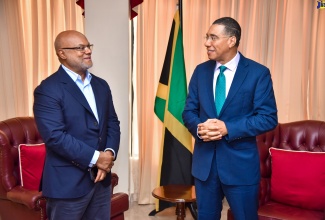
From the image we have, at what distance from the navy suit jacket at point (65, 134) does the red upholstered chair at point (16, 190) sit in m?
0.74

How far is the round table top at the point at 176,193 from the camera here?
2.92 m

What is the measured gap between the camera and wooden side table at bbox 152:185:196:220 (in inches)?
114

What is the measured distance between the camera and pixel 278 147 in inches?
121

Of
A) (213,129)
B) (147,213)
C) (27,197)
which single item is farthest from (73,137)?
(147,213)

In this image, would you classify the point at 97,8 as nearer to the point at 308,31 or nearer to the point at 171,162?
the point at 171,162

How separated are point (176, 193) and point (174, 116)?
2.34ft

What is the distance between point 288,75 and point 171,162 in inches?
58.0

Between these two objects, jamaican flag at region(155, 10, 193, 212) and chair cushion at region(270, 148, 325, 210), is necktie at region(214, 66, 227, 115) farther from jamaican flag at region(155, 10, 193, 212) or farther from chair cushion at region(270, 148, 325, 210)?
jamaican flag at region(155, 10, 193, 212)

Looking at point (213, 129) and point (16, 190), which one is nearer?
point (213, 129)

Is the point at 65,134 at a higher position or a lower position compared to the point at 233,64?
lower

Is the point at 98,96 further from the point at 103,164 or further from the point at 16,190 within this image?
the point at 16,190

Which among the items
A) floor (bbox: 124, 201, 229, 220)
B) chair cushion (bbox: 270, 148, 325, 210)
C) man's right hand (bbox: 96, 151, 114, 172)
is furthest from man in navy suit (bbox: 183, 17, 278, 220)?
floor (bbox: 124, 201, 229, 220)

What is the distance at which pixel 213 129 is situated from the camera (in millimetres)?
2037

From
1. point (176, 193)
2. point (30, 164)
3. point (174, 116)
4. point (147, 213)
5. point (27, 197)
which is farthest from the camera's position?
point (147, 213)
